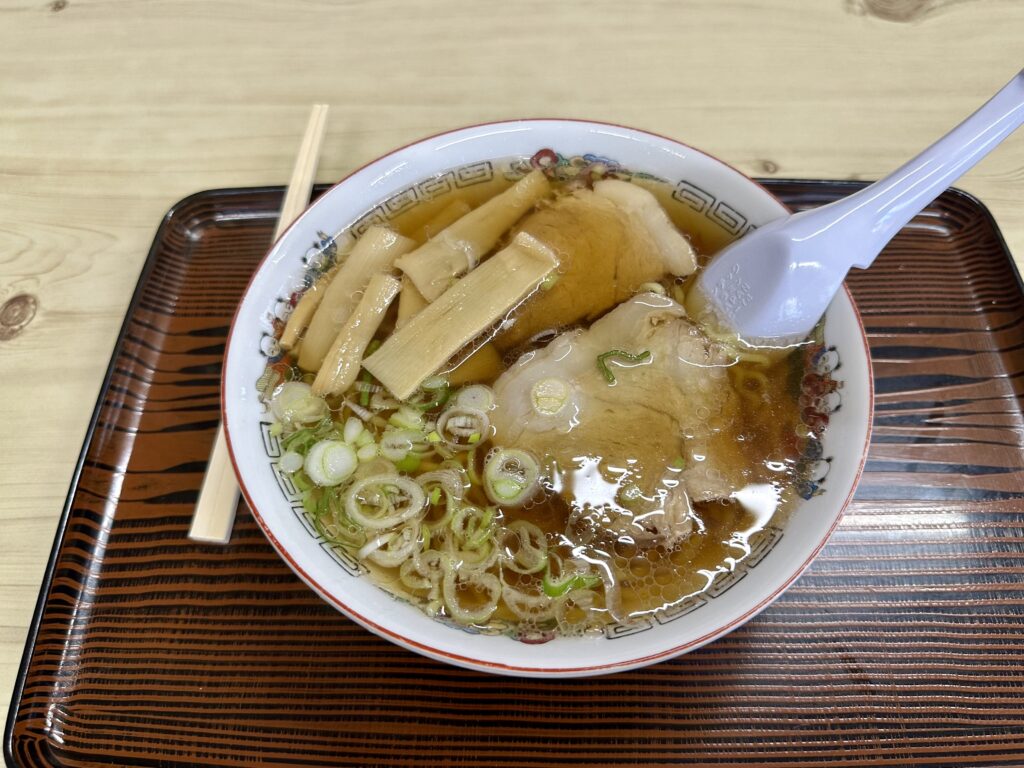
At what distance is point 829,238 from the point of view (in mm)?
1137

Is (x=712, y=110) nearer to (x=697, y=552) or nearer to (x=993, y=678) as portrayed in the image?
(x=697, y=552)

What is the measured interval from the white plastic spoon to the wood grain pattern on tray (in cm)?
42

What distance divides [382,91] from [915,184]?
1528mm

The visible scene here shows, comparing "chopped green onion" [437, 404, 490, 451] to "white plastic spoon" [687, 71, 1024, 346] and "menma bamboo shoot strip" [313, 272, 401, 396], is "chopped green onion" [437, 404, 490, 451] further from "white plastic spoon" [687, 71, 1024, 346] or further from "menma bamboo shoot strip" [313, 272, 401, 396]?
"white plastic spoon" [687, 71, 1024, 346]

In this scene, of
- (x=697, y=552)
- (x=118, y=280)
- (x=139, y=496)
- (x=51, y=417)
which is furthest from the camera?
(x=118, y=280)

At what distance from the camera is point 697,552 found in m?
1.21

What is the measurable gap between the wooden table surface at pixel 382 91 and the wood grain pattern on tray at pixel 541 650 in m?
0.49

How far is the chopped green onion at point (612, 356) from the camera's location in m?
1.28

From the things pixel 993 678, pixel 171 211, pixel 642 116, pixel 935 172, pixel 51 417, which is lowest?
pixel 51 417

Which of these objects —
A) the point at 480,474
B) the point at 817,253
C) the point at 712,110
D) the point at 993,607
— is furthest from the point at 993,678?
the point at 712,110

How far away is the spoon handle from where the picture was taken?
1048mm

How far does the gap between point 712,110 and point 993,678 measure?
5.28 feet

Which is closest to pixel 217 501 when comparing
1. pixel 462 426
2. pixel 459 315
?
pixel 462 426

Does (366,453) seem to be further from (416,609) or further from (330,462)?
(416,609)
